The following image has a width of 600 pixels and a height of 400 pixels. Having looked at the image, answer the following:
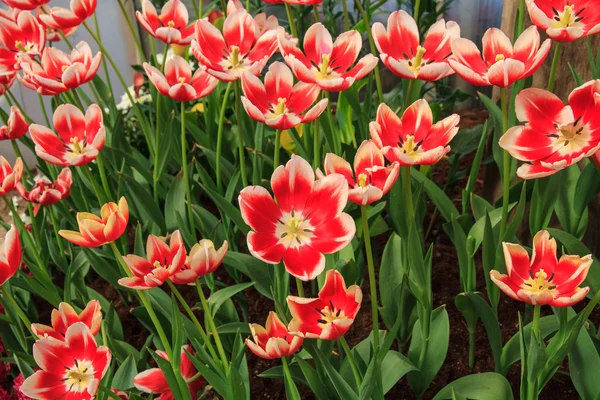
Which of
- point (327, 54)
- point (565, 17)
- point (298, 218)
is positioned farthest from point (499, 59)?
point (298, 218)

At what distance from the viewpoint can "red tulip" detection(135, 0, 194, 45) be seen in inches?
42.2

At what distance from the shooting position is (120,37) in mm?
3041

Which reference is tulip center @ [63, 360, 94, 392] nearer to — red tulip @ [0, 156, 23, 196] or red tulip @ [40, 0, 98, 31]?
red tulip @ [0, 156, 23, 196]

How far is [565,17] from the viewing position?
2.67 ft

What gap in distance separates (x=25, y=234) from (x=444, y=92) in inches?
53.6

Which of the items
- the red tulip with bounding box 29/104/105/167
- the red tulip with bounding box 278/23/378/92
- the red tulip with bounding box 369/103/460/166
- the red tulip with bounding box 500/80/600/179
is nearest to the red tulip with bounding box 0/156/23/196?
the red tulip with bounding box 29/104/105/167

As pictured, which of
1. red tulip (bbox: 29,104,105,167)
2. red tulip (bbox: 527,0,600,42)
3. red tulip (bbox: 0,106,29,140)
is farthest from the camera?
red tulip (bbox: 0,106,29,140)

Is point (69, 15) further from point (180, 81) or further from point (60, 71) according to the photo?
point (180, 81)

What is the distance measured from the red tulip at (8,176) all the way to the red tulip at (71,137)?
5 cm

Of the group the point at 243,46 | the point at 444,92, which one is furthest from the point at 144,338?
the point at 444,92

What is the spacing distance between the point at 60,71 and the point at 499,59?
68 centimetres

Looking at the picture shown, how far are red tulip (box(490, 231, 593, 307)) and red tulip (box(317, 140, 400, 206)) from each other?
14cm

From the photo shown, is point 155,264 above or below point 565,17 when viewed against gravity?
below

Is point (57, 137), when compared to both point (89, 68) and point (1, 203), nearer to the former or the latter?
point (89, 68)
